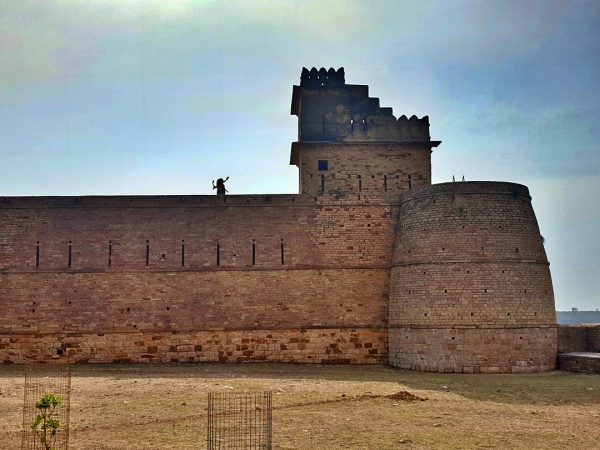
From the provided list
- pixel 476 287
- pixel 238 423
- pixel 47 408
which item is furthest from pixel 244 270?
pixel 47 408

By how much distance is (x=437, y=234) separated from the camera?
18141 mm

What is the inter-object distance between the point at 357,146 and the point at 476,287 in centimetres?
799

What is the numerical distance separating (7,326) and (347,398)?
1167 centimetres

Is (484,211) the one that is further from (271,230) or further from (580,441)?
(580,441)

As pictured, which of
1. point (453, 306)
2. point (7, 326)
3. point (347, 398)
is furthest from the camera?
point (7, 326)

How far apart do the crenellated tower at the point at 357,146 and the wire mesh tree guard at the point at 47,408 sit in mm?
10652

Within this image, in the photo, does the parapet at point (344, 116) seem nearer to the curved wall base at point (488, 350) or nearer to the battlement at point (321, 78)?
the battlement at point (321, 78)

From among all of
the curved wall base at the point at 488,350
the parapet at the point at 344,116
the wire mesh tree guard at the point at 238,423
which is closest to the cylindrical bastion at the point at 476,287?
the curved wall base at the point at 488,350

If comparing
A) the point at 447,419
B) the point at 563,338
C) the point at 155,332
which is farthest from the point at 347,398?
the point at 563,338

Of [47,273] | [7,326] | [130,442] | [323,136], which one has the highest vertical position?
[323,136]

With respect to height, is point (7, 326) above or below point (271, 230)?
below

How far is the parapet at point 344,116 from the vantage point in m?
23.5

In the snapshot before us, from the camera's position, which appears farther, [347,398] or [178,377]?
[178,377]

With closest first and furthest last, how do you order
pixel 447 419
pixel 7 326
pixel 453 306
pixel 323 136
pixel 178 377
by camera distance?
pixel 447 419, pixel 178 377, pixel 453 306, pixel 7 326, pixel 323 136
